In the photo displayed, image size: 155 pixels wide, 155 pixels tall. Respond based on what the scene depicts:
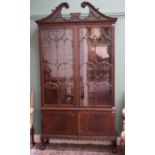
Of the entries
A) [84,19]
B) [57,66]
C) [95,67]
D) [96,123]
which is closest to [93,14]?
[84,19]

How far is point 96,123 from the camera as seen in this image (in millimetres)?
3369

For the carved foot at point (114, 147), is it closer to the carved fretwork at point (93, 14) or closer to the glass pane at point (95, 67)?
the glass pane at point (95, 67)

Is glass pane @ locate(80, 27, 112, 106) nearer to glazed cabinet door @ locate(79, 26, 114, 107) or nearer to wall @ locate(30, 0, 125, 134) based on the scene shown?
glazed cabinet door @ locate(79, 26, 114, 107)

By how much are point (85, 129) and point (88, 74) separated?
780 mm

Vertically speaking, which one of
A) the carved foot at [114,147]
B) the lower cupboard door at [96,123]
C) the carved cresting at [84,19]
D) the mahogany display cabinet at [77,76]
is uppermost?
the carved cresting at [84,19]

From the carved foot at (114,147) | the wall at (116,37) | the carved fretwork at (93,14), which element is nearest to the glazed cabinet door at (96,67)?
the carved fretwork at (93,14)

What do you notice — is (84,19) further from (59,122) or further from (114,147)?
(114,147)

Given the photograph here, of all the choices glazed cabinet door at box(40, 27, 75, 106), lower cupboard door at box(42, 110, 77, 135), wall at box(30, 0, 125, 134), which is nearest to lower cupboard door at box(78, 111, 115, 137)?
lower cupboard door at box(42, 110, 77, 135)

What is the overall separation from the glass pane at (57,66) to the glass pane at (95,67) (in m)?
0.18

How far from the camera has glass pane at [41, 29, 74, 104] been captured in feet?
11.2

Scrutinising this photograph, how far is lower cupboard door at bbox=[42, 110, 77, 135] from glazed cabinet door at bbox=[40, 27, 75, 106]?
0.43 feet

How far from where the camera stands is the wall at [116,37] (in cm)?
366
